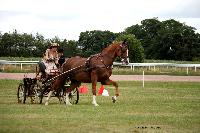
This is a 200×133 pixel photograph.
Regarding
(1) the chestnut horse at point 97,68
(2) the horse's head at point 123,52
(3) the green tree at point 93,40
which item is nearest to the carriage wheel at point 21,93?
(1) the chestnut horse at point 97,68

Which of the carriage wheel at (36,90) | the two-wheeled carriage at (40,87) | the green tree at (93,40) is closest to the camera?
the two-wheeled carriage at (40,87)

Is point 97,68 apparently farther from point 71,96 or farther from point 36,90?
point 36,90

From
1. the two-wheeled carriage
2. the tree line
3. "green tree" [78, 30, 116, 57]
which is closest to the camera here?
the two-wheeled carriage

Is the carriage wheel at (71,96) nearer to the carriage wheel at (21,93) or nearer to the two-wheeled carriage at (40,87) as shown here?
the two-wheeled carriage at (40,87)

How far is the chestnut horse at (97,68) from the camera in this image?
21469 mm

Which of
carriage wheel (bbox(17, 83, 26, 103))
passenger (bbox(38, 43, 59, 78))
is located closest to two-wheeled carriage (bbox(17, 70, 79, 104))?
carriage wheel (bbox(17, 83, 26, 103))

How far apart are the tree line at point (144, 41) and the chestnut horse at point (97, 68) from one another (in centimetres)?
5883

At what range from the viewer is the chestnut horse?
21.5 meters

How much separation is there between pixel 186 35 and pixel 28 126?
10594 centimetres

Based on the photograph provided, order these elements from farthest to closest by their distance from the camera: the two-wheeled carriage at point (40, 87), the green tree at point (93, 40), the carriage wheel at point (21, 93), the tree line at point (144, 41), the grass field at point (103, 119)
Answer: the green tree at point (93, 40), the tree line at point (144, 41), the carriage wheel at point (21, 93), the two-wheeled carriage at point (40, 87), the grass field at point (103, 119)

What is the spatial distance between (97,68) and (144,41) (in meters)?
103

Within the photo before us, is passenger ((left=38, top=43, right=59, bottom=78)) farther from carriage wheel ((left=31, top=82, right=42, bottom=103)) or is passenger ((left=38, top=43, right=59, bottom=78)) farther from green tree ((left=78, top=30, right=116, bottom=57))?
green tree ((left=78, top=30, right=116, bottom=57))

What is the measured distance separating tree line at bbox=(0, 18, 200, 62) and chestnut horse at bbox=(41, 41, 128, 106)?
193 ft

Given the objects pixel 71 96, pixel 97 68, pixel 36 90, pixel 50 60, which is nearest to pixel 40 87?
pixel 36 90
